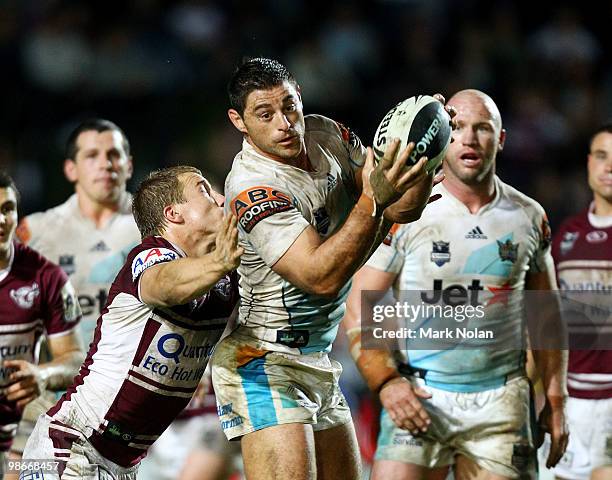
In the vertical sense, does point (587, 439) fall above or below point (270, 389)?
below

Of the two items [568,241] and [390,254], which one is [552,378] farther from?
[568,241]

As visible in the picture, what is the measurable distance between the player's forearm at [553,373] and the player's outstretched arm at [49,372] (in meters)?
2.37

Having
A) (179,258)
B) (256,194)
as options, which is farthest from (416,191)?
(179,258)

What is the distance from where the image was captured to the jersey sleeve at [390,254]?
17.8 feet

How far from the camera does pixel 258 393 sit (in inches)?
175

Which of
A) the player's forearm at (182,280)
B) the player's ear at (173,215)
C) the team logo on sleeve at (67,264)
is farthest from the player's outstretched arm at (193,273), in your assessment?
the team logo on sleeve at (67,264)

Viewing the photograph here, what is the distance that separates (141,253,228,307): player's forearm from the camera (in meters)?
3.78

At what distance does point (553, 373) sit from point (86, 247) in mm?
3111

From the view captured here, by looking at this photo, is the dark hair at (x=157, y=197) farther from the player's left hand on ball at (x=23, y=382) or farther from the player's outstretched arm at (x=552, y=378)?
Result: the player's outstretched arm at (x=552, y=378)

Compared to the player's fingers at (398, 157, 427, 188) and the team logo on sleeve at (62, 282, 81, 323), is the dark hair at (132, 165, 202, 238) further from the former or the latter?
the team logo on sleeve at (62, 282, 81, 323)

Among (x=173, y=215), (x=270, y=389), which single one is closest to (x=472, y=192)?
(x=270, y=389)

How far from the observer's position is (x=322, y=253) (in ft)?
13.2

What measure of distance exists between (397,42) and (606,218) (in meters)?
5.75

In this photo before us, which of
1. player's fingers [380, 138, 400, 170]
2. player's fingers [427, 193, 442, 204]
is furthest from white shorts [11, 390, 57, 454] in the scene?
player's fingers [380, 138, 400, 170]
